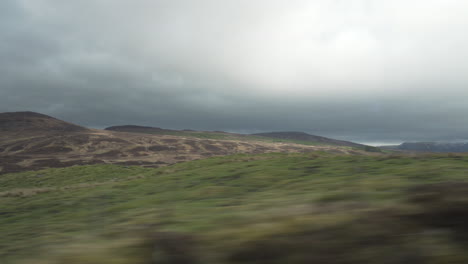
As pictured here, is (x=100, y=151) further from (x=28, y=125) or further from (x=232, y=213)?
(x=28, y=125)

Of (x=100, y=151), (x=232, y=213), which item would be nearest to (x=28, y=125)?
(x=100, y=151)

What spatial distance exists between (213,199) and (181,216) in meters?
2.81

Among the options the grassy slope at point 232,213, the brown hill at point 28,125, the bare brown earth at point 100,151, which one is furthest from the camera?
the brown hill at point 28,125

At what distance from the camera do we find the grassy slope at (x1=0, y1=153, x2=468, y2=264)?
4133 mm

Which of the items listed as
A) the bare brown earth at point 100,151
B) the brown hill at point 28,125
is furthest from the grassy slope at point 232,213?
the brown hill at point 28,125

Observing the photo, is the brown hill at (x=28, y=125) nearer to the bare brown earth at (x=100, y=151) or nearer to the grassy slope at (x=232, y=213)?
the bare brown earth at (x=100, y=151)

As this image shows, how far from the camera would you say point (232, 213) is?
6605mm

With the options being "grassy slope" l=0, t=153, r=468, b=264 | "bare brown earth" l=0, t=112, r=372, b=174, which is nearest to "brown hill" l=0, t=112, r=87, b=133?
"bare brown earth" l=0, t=112, r=372, b=174

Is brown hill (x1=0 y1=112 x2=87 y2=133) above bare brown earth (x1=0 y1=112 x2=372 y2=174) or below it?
above

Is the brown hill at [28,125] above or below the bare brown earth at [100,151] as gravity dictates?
above

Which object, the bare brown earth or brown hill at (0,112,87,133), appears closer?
the bare brown earth

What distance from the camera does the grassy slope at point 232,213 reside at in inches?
163

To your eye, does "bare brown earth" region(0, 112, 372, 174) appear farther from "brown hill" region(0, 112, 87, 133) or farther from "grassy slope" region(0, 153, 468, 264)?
"grassy slope" region(0, 153, 468, 264)

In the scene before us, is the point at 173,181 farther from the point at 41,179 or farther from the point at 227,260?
the point at 41,179
